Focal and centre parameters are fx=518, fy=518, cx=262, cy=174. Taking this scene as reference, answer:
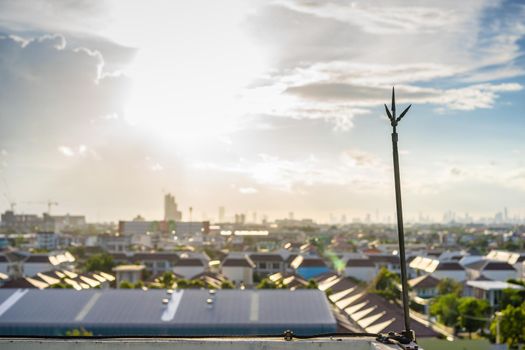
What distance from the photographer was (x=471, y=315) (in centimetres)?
2517

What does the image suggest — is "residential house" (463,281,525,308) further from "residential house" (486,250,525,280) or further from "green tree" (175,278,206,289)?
"green tree" (175,278,206,289)

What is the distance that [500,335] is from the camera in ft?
69.1

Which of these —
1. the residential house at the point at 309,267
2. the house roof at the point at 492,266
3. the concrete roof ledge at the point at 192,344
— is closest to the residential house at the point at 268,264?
the residential house at the point at 309,267

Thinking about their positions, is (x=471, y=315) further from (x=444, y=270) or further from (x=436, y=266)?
(x=436, y=266)

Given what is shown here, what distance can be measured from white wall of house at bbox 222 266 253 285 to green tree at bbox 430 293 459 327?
1750 centimetres

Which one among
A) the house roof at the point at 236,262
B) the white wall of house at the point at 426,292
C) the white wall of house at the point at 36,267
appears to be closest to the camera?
the white wall of house at the point at 426,292

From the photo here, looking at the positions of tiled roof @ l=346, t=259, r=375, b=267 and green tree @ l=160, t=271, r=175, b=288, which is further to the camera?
tiled roof @ l=346, t=259, r=375, b=267

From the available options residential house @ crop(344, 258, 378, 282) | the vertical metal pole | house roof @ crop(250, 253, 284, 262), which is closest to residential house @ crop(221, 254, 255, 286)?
house roof @ crop(250, 253, 284, 262)

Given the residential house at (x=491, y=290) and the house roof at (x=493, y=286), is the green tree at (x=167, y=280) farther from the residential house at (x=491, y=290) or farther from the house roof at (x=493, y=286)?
the house roof at (x=493, y=286)

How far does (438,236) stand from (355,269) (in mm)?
73002

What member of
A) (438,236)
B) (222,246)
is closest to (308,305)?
(222,246)

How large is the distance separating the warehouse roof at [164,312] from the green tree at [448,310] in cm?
894

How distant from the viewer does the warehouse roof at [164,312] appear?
19156mm

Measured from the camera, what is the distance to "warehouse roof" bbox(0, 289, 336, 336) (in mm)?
19156
